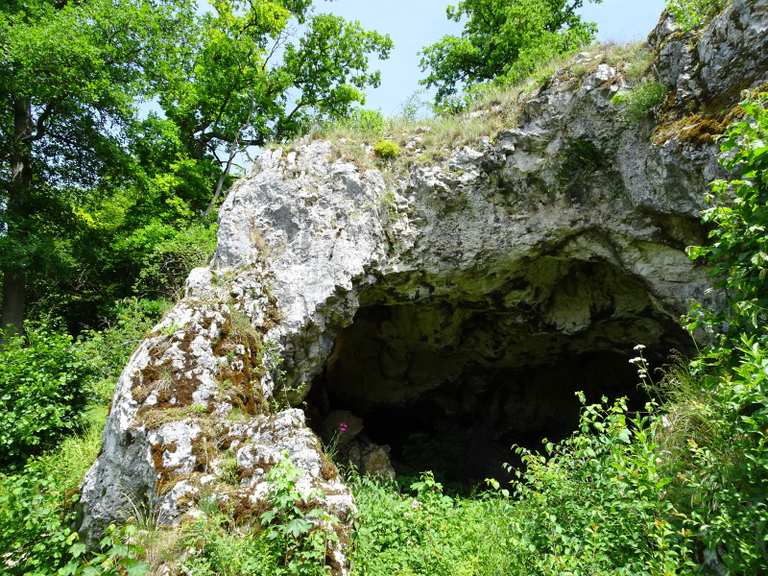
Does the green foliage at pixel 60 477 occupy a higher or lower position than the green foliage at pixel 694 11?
lower

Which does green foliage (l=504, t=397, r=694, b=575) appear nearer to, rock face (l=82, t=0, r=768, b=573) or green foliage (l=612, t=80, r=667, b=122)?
rock face (l=82, t=0, r=768, b=573)

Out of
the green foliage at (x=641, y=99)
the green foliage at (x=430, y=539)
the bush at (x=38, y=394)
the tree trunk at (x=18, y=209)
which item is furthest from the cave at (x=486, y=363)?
the tree trunk at (x=18, y=209)

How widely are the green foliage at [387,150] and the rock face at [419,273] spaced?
1.34 ft

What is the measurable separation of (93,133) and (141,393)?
917 cm

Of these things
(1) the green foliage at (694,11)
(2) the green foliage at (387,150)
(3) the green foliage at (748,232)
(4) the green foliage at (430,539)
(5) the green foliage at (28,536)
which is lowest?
(4) the green foliage at (430,539)

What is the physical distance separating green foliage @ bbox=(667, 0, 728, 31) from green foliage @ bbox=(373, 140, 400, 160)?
12.6ft

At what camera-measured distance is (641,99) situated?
5684 millimetres

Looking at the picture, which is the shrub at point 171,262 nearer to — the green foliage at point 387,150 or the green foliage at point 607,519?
the green foliage at point 387,150

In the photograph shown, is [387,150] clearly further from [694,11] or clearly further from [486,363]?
[486,363]

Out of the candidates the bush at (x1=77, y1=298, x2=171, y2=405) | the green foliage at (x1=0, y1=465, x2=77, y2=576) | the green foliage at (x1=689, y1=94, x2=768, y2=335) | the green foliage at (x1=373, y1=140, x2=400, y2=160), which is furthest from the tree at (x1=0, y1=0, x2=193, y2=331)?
the green foliage at (x1=689, y1=94, x2=768, y2=335)

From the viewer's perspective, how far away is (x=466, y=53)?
17.3m

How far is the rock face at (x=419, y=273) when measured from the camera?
4.32 meters

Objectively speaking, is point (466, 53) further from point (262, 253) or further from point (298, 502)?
point (298, 502)

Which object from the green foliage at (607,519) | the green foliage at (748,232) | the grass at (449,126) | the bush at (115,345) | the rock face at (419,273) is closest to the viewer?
the green foliage at (607,519)
